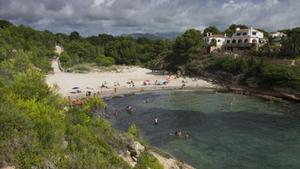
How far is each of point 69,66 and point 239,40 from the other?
196 feet

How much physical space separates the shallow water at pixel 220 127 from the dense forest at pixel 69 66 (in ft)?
38.0

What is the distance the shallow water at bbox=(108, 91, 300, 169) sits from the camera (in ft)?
122

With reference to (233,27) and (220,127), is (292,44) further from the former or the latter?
(233,27)

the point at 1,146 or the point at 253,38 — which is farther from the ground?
the point at 253,38

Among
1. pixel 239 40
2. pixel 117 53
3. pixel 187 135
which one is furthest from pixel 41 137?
pixel 117 53

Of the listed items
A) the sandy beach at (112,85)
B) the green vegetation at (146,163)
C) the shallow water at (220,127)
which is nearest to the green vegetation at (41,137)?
the green vegetation at (146,163)

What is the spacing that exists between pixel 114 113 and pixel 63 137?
133 ft

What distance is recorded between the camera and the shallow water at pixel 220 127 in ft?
122

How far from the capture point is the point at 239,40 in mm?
112188

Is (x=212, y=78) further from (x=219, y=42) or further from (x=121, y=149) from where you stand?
(x=121, y=149)

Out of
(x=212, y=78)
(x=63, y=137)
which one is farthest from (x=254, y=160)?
(x=212, y=78)

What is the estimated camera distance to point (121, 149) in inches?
1081

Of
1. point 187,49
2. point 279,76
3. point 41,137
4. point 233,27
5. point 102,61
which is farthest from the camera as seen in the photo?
point 233,27

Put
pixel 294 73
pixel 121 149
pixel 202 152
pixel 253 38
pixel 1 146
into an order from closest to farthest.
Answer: pixel 1 146, pixel 121 149, pixel 202 152, pixel 294 73, pixel 253 38
